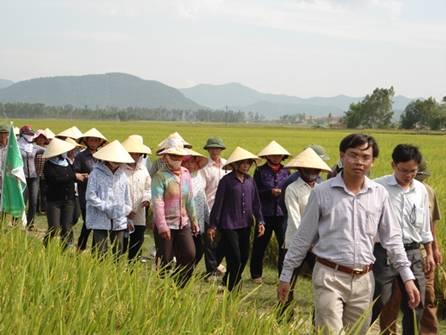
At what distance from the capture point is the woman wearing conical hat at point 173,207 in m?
5.38

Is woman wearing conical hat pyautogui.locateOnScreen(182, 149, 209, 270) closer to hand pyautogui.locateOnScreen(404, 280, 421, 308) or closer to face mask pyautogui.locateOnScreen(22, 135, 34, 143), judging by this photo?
hand pyautogui.locateOnScreen(404, 280, 421, 308)

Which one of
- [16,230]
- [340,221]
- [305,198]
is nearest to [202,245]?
[305,198]

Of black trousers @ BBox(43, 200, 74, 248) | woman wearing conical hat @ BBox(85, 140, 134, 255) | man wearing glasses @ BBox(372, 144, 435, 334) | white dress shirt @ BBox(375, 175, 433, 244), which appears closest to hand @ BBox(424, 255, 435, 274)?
man wearing glasses @ BBox(372, 144, 435, 334)

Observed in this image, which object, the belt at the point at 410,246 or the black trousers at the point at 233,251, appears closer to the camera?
the belt at the point at 410,246

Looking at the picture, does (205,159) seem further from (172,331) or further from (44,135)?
(172,331)

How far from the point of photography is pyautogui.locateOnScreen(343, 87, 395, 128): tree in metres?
93.0

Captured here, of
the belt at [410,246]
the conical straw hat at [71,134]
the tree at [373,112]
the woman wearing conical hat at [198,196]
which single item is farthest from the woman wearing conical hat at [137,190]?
the tree at [373,112]

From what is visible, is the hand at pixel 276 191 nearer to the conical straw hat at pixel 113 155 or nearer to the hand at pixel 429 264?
the conical straw hat at pixel 113 155

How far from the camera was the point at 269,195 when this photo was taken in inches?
267

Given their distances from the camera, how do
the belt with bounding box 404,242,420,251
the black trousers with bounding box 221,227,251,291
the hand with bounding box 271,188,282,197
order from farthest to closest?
the hand with bounding box 271,188,282,197 < the black trousers with bounding box 221,227,251,291 < the belt with bounding box 404,242,420,251

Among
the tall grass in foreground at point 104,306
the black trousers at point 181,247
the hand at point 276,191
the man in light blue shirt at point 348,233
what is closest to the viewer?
the tall grass in foreground at point 104,306

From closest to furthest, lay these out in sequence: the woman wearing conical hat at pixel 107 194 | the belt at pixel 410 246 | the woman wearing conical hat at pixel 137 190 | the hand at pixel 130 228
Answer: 1. the belt at pixel 410 246
2. the woman wearing conical hat at pixel 107 194
3. the hand at pixel 130 228
4. the woman wearing conical hat at pixel 137 190

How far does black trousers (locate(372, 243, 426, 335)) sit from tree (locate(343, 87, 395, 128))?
296 ft

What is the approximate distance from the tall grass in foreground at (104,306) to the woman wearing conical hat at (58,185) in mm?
3588
